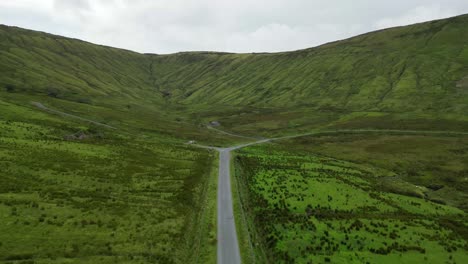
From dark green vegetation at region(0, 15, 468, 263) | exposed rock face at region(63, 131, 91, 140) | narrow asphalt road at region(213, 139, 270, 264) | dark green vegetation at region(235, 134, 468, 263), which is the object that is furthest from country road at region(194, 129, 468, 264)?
exposed rock face at region(63, 131, 91, 140)

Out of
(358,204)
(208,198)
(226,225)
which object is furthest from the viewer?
(358,204)

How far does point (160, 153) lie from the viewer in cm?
8681

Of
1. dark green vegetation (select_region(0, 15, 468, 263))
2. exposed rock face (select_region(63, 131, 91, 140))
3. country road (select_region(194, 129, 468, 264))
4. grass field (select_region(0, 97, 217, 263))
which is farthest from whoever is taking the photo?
exposed rock face (select_region(63, 131, 91, 140))

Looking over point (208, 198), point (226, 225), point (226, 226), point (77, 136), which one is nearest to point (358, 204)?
point (208, 198)

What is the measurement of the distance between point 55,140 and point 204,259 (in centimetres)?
6839

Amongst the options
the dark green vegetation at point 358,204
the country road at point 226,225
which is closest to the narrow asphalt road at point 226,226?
the country road at point 226,225

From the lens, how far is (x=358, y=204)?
52.9 m

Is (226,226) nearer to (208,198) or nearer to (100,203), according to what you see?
(208,198)

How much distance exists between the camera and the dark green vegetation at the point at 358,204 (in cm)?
3609

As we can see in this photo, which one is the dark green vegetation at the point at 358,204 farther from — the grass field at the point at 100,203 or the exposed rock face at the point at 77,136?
the exposed rock face at the point at 77,136

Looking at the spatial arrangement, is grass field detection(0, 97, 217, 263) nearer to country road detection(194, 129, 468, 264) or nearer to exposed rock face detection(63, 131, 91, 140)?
country road detection(194, 129, 468, 264)

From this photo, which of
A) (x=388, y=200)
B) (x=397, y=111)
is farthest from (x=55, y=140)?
(x=397, y=111)

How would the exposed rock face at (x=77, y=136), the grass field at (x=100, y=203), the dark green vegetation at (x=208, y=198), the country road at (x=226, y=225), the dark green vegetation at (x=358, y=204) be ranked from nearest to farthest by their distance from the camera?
the grass field at (x=100, y=203), the country road at (x=226, y=225), the dark green vegetation at (x=208, y=198), the dark green vegetation at (x=358, y=204), the exposed rock face at (x=77, y=136)

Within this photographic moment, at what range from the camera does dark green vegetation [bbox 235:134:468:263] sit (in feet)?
118
